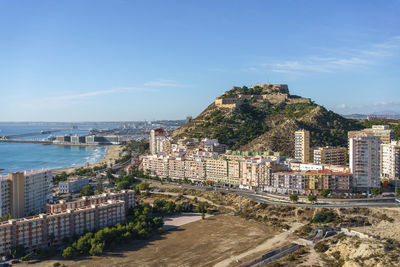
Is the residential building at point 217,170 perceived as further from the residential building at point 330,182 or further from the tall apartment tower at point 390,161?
the tall apartment tower at point 390,161

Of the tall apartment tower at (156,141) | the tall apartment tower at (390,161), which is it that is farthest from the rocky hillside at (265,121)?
the tall apartment tower at (390,161)

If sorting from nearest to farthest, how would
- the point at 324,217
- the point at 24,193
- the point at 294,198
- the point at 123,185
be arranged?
the point at 324,217 → the point at 294,198 → the point at 24,193 → the point at 123,185

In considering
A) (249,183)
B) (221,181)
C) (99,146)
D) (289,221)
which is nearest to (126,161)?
(221,181)

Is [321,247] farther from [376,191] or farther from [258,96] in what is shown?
[258,96]

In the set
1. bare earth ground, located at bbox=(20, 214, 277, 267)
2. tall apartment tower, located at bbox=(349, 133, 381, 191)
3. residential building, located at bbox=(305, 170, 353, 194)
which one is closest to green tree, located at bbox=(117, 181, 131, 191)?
bare earth ground, located at bbox=(20, 214, 277, 267)

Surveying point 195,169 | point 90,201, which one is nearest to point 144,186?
point 195,169

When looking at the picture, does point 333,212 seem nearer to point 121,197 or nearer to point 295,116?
point 121,197

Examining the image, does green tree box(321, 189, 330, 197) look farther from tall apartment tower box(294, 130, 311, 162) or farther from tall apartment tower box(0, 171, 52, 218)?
tall apartment tower box(0, 171, 52, 218)
